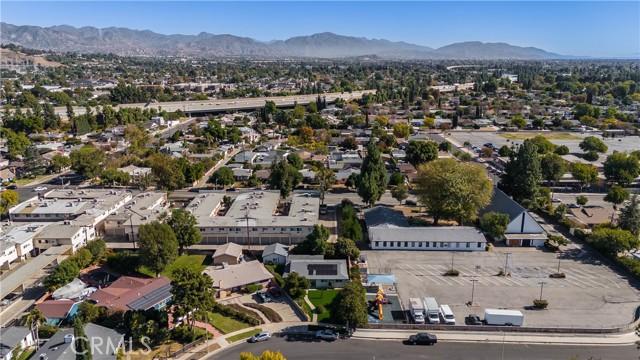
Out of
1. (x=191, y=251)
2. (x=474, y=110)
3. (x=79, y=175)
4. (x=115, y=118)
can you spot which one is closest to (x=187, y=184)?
(x=79, y=175)

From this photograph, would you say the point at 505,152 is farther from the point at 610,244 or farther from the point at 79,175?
the point at 79,175

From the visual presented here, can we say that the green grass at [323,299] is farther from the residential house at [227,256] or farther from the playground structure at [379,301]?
the residential house at [227,256]

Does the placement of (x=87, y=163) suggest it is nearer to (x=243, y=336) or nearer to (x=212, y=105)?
(x=243, y=336)

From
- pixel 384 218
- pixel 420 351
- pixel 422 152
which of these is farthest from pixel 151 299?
pixel 422 152

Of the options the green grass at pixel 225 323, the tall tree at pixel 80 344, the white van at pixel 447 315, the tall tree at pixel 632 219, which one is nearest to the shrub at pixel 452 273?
the white van at pixel 447 315

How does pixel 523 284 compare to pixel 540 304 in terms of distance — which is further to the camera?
pixel 523 284

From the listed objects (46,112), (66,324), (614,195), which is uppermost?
(46,112)
